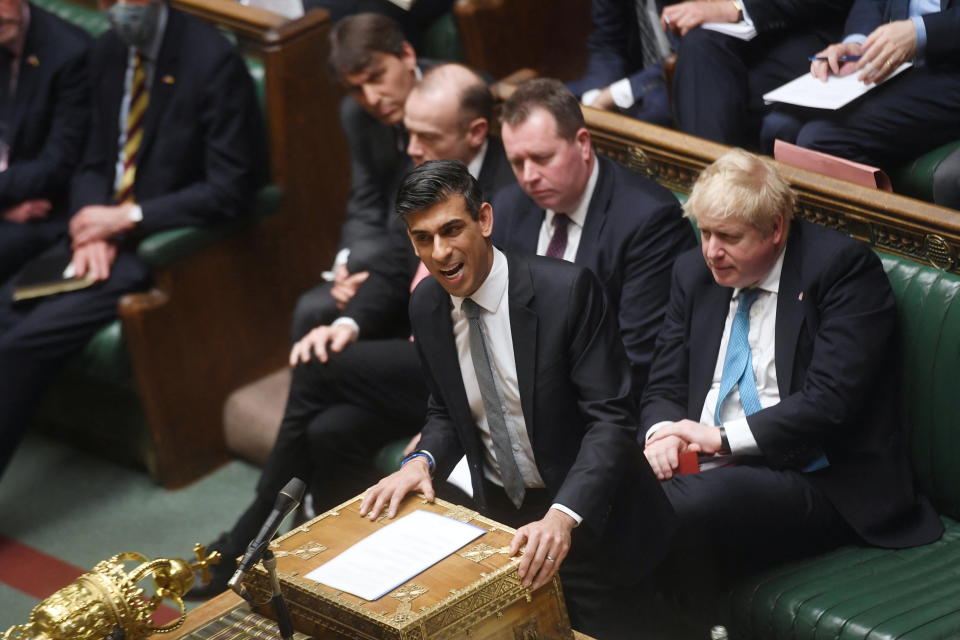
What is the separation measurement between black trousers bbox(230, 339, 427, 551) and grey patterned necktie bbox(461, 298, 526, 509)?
685 mm

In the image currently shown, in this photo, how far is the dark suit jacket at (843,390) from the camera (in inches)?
103

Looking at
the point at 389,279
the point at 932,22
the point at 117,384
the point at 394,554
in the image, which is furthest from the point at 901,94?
the point at 117,384

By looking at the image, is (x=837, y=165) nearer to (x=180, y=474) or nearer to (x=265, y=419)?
(x=265, y=419)

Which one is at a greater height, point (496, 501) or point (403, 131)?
point (403, 131)

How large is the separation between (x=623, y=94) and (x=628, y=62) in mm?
225

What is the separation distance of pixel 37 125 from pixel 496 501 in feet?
7.48

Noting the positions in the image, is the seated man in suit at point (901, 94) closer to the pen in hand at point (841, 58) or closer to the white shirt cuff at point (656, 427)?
the pen in hand at point (841, 58)

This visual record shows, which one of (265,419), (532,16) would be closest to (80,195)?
(265,419)

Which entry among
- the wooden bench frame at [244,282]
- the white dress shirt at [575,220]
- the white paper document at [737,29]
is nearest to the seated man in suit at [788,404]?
the white dress shirt at [575,220]

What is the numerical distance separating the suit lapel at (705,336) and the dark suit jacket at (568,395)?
1.11ft

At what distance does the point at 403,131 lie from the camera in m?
3.59

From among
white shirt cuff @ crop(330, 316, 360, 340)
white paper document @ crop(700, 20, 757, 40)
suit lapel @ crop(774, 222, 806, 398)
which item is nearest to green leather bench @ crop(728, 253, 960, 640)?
suit lapel @ crop(774, 222, 806, 398)

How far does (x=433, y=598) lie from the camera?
6.81 ft

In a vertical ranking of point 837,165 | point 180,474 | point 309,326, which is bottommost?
point 180,474
